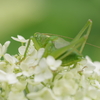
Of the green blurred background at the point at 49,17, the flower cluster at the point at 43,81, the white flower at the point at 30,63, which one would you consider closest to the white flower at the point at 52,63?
the flower cluster at the point at 43,81

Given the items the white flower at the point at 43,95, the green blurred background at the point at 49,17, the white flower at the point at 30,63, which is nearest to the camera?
the white flower at the point at 43,95

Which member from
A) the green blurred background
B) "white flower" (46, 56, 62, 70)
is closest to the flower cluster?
"white flower" (46, 56, 62, 70)

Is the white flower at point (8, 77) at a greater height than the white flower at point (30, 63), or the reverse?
the white flower at point (30, 63)

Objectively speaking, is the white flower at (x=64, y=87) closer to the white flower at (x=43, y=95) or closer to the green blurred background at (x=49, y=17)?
the white flower at (x=43, y=95)

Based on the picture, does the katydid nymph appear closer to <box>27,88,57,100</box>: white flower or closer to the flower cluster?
the flower cluster

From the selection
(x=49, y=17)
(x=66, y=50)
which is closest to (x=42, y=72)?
(x=66, y=50)

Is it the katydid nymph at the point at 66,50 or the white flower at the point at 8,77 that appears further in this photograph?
the katydid nymph at the point at 66,50

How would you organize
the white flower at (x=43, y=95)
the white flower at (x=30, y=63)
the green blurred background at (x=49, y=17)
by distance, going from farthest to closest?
the green blurred background at (x=49, y=17), the white flower at (x=30, y=63), the white flower at (x=43, y=95)
